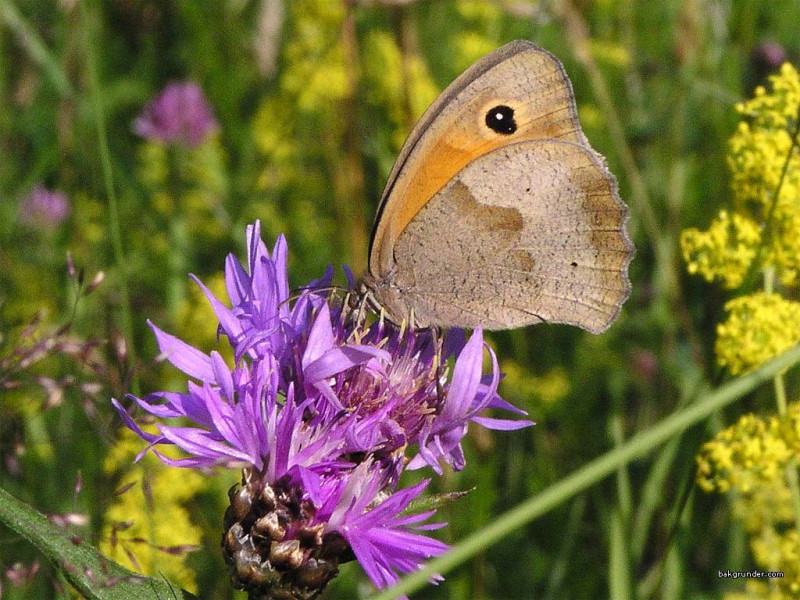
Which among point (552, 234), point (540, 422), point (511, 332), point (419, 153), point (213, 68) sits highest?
point (213, 68)

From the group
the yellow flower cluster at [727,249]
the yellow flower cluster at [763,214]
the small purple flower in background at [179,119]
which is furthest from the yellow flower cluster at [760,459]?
the small purple flower in background at [179,119]

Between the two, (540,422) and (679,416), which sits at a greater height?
(679,416)

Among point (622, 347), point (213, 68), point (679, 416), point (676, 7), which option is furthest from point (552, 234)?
point (676, 7)

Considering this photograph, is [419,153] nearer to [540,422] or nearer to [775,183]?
[775,183]

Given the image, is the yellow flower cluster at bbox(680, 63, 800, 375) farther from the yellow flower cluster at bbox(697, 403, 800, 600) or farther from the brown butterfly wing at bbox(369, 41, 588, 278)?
the brown butterfly wing at bbox(369, 41, 588, 278)

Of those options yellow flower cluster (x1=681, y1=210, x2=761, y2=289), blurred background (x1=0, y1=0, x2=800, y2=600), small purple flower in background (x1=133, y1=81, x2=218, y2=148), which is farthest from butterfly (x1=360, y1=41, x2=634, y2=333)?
small purple flower in background (x1=133, y1=81, x2=218, y2=148)

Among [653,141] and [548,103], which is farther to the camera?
[653,141]

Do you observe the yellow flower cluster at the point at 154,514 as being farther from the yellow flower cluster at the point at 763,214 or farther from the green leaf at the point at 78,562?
the yellow flower cluster at the point at 763,214
